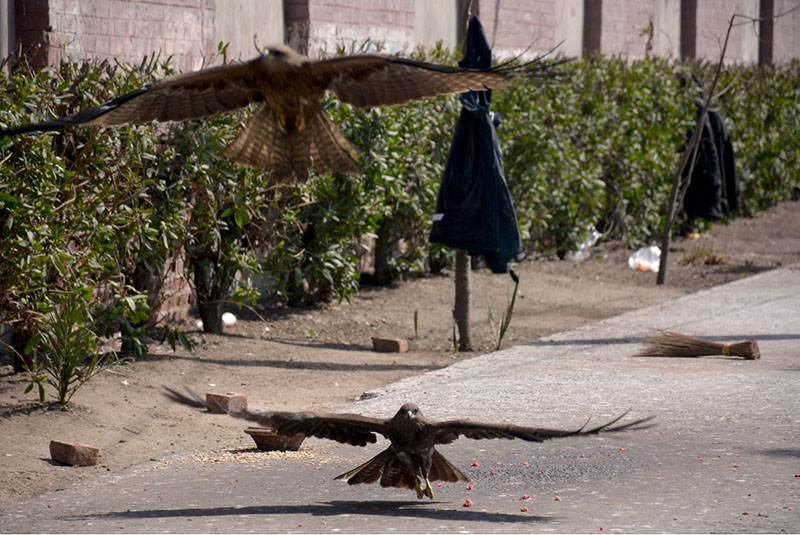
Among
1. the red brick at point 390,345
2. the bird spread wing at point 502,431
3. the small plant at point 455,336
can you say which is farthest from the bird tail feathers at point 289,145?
the red brick at point 390,345

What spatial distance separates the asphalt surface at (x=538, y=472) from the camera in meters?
4.20

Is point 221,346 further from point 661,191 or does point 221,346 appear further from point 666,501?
point 661,191

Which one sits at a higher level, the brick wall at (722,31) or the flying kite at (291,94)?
the brick wall at (722,31)

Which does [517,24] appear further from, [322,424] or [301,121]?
[322,424]

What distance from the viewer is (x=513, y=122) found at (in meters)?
11.5

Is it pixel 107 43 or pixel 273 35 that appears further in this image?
pixel 273 35

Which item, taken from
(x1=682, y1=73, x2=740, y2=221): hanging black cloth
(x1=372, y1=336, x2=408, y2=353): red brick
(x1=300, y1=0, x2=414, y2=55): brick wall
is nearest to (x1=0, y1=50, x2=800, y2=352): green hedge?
(x1=682, y1=73, x2=740, y2=221): hanging black cloth

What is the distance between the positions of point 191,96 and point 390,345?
324cm

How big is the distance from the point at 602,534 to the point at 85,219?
13.0 feet

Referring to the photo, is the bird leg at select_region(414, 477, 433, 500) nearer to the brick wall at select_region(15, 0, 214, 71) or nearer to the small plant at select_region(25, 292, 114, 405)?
the small plant at select_region(25, 292, 114, 405)

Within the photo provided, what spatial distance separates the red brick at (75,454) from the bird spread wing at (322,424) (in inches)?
50.7

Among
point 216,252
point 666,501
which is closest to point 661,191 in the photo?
point 216,252

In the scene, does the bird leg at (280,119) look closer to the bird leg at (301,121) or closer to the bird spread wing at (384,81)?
the bird leg at (301,121)

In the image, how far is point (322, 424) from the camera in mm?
4160
